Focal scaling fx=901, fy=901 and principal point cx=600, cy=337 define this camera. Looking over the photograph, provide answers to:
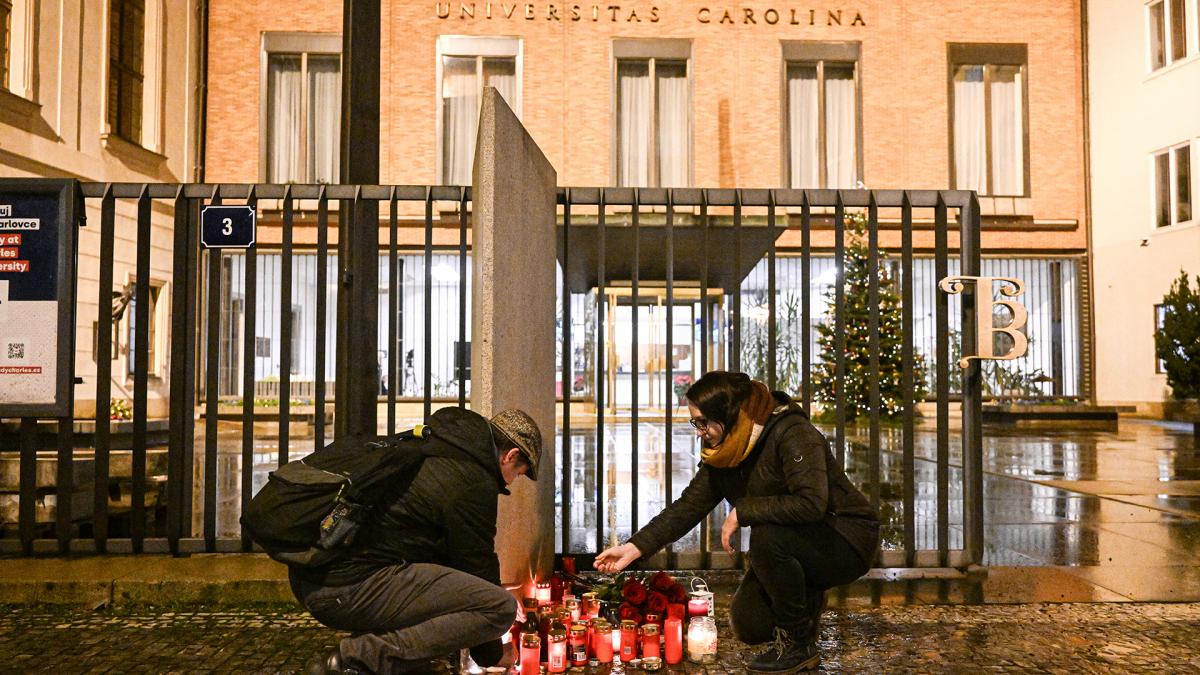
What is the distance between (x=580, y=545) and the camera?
20.5 ft

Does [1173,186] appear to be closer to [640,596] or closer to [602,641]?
[640,596]

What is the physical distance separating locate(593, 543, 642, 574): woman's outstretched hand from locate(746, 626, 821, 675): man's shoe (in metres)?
0.71

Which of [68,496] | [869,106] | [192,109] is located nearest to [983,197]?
[869,106]

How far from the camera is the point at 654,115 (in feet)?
71.7

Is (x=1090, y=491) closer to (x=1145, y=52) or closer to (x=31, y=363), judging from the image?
(x=31, y=363)

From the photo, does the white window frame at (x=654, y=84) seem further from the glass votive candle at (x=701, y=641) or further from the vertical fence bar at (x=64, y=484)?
the glass votive candle at (x=701, y=641)

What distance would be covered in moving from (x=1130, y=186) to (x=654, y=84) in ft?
38.8

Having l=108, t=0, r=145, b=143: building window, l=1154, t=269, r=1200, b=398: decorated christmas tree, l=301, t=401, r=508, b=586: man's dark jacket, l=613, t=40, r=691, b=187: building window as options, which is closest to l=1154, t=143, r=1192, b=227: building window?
l=1154, t=269, r=1200, b=398: decorated christmas tree

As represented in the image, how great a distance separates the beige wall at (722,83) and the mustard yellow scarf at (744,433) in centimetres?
1772

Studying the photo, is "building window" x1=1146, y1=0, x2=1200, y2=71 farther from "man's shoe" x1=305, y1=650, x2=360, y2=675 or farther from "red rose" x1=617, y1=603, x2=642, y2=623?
"man's shoe" x1=305, y1=650, x2=360, y2=675

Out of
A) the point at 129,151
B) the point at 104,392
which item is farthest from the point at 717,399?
the point at 129,151

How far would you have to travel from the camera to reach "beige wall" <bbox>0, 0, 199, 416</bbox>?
14.5 m

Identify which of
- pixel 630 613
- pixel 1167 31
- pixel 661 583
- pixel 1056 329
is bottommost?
pixel 630 613

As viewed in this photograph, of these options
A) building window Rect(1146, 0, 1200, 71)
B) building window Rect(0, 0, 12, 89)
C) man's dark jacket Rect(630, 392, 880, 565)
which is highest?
building window Rect(1146, 0, 1200, 71)
